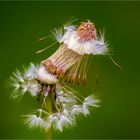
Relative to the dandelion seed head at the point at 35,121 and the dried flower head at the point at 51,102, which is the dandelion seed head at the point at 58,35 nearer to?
the dried flower head at the point at 51,102

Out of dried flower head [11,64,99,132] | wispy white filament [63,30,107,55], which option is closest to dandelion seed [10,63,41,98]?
dried flower head [11,64,99,132]

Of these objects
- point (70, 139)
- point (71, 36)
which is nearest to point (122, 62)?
point (70, 139)

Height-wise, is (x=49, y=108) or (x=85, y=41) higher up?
(x=85, y=41)

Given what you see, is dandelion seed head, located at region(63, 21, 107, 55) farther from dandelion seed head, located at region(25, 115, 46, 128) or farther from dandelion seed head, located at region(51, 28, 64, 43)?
dandelion seed head, located at region(25, 115, 46, 128)

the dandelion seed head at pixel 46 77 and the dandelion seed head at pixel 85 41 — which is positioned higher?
the dandelion seed head at pixel 85 41

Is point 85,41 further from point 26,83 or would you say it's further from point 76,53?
point 26,83

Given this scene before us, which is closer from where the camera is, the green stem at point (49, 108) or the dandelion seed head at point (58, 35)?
the green stem at point (49, 108)

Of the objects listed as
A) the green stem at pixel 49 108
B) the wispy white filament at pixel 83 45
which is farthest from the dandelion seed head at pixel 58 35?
the green stem at pixel 49 108

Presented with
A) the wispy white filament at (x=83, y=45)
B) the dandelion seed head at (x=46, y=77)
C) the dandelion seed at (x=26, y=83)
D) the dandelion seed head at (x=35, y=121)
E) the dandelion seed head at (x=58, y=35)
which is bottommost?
the dandelion seed head at (x=35, y=121)

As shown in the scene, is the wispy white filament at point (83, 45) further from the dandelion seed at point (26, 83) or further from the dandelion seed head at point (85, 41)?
the dandelion seed at point (26, 83)

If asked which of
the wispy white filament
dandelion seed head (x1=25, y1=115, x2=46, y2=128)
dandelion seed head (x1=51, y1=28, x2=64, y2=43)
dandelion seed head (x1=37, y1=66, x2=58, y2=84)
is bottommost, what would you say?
dandelion seed head (x1=25, y1=115, x2=46, y2=128)

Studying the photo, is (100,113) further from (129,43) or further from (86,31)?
(86,31)

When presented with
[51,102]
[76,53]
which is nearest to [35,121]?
[51,102]
